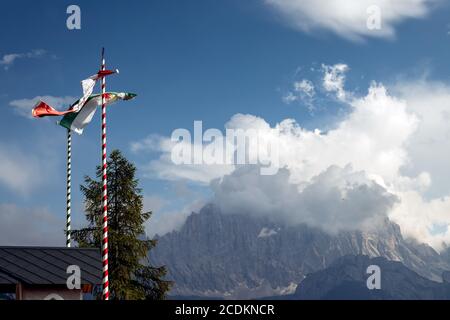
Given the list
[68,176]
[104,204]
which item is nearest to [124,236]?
[68,176]

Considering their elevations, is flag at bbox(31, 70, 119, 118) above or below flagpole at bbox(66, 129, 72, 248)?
above

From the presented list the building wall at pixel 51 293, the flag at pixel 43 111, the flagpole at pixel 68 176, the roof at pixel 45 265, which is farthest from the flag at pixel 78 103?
the building wall at pixel 51 293

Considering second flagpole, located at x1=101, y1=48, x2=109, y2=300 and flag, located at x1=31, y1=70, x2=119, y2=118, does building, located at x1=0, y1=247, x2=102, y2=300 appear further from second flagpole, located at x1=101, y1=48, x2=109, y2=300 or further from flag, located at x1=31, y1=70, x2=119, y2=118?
flag, located at x1=31, y1=70, x2=119, y2=118

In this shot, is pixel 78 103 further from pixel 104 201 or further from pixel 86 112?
pixel 104 201

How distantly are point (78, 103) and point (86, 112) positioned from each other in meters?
0.67

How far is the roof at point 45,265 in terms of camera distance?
21.8 meters

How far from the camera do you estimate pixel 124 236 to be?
42.0m

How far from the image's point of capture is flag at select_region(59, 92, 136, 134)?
3197 cm

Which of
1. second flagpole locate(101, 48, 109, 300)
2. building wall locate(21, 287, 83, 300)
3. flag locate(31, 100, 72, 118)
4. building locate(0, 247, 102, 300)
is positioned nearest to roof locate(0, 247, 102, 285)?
building locate(0, 247, 102, 300)
